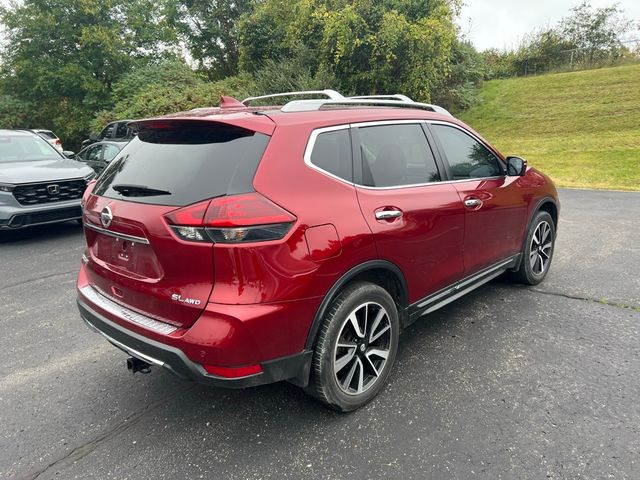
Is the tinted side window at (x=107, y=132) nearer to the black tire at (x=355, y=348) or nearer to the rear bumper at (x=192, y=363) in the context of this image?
the rear bumper at (x=192, y=363)

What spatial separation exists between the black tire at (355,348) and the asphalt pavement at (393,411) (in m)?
0.16

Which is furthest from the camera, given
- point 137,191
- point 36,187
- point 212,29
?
point 212,29

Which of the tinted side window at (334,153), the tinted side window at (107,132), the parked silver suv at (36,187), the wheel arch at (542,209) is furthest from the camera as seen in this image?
the tinted side window at (107,132)

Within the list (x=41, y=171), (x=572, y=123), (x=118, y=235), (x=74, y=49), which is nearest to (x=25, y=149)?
(x=41, y=171)

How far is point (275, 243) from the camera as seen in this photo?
211cm

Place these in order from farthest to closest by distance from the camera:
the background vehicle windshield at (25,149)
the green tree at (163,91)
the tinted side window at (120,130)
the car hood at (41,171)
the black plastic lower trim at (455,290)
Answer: the green tree at (163,91), the tinted side window at (120,130), the background vehicle windshield at (25,149), the car hood at (41,171), the black plastic lower trim at (455,290)

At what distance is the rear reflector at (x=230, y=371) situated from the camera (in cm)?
213

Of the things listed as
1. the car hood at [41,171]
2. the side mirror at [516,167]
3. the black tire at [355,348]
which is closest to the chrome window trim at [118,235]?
the black tire at [355,348]

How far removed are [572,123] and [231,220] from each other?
20.6 m

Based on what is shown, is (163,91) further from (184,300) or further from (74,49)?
(184,300)

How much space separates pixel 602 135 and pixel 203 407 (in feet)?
60.5

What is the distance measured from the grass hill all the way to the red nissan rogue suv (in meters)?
9.96

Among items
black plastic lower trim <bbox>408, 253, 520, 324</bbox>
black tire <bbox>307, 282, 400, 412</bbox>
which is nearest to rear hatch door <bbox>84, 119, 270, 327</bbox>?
black tire <bbox>307, 282, 400, 412</bbox>

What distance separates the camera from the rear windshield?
2.16 m
